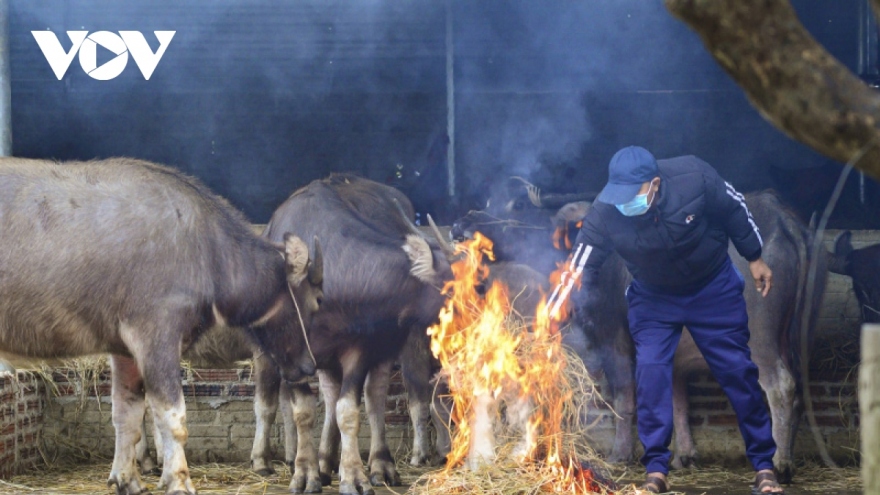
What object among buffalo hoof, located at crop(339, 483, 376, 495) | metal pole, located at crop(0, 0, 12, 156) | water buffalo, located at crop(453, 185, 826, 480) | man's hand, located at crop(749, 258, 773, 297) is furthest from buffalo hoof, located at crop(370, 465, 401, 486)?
metal pole, located at crop(0, 0, 12, 156)

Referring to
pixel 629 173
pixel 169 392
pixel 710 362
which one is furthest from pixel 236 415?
pixel 629 173

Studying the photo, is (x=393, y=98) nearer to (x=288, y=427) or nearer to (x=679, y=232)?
(x=288, y=427)

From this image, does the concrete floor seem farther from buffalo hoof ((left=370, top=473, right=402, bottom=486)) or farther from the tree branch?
the tree branch

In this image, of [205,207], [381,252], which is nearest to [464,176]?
[381,252]

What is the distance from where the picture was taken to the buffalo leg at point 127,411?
7598 millimetres

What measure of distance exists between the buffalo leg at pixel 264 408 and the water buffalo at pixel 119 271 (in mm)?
1401

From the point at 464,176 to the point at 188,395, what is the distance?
3.23 meters

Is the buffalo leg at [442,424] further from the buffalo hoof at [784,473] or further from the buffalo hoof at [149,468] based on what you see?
the buffalo hoof at [784,473]

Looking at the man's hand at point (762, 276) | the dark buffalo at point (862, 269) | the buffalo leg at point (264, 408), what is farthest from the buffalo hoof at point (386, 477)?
the dark buffalo at point (862, 269)

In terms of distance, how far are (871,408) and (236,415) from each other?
6688mm

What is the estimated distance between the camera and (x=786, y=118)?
3.60 m

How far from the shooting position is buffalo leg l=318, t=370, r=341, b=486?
8.38m

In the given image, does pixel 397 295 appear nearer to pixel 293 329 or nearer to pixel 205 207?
pixel 293 329

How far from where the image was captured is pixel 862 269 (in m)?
9.27
